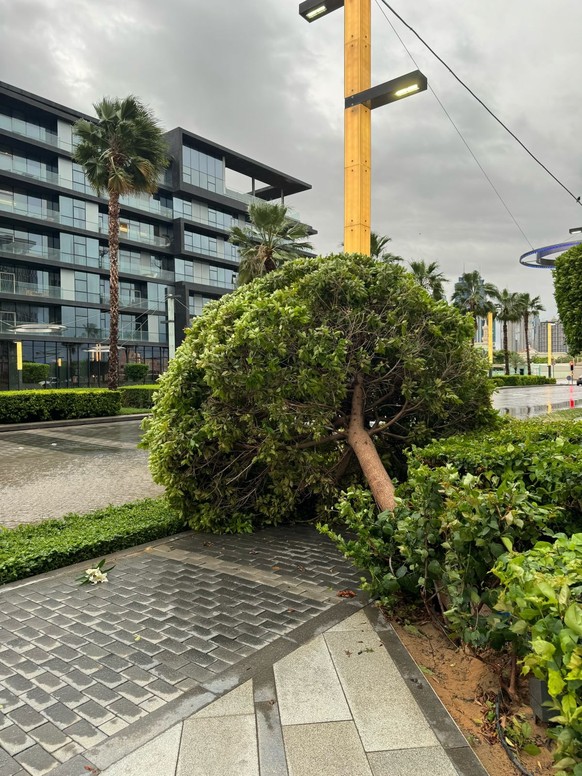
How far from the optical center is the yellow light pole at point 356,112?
6.67 meters

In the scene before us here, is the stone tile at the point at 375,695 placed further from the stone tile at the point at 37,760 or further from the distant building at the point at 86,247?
the distant building at the point at 86,247

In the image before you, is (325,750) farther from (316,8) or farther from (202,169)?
(202,169)

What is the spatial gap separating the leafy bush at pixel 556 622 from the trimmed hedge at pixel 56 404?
19.6m

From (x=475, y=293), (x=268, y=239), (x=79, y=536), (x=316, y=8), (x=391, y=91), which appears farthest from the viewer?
(x=475, y=293)

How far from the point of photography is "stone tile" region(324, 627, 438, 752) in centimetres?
242

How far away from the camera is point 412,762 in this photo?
2256mm

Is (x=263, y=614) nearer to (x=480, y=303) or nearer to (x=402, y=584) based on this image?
(x=402, y=584)

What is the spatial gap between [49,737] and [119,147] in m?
24.1

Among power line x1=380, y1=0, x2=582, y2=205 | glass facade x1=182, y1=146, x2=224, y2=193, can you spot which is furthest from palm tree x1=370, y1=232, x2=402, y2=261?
glass facade x1=182, y1=146, x2=224, y2=193

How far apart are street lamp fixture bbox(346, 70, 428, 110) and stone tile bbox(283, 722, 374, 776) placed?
649cm

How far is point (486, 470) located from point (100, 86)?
3209 cm

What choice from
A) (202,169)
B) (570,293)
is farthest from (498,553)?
(202,169)

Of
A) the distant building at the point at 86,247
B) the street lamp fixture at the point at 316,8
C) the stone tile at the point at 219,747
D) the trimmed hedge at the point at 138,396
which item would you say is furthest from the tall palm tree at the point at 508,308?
the stone tile at the point at 219,747

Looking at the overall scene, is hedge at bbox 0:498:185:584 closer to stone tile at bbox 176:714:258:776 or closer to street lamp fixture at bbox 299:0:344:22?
stone tile at bbox 176:714:258:776
